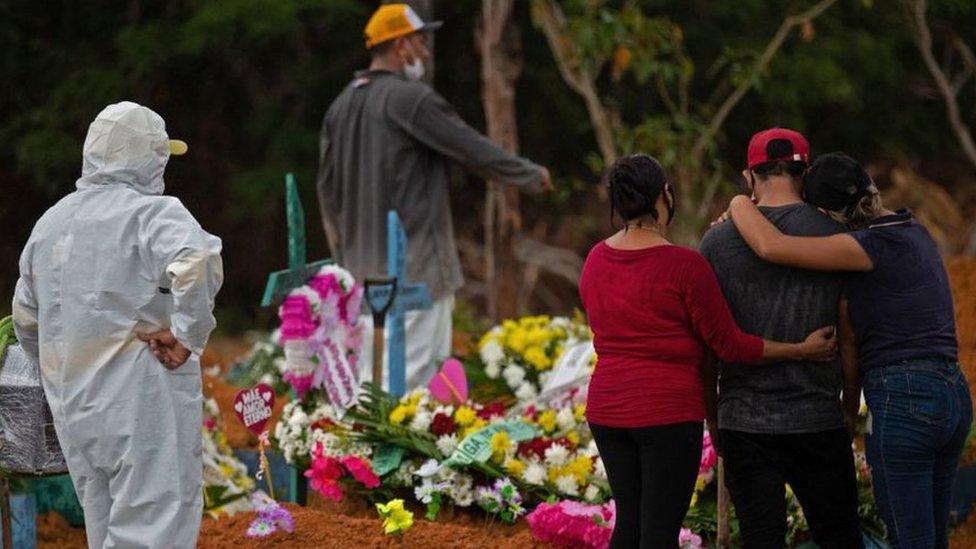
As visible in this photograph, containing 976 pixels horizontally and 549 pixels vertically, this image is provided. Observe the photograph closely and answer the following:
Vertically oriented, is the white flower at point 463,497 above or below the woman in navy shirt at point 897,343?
below

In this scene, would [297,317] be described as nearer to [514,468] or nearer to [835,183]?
[514,468]

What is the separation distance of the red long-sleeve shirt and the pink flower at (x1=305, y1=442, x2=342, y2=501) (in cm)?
172

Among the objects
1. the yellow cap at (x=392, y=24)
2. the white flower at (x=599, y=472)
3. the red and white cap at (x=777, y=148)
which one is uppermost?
the yellow cap at (x=392, y=24)

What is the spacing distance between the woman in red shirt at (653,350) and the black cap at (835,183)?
35 cm

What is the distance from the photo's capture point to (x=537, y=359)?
781 cm

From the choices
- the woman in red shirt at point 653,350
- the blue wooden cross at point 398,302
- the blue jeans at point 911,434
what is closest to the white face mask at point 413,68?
the blue wooden cross at point 398,302

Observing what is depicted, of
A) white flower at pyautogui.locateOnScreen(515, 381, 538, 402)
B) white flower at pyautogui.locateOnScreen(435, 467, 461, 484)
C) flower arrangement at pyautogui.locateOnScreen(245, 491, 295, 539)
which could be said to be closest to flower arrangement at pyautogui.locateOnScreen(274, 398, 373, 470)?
white flower at pyautogui.locateOnScreen(435, 467, 461, 484)

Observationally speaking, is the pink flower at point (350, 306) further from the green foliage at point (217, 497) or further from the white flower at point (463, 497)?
the white flower at point (463, 497)

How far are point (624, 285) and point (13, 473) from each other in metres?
1.94

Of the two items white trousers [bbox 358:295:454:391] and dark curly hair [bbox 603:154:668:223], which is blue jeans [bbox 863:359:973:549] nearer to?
dark curly hair [bbox 603:154:668:223]

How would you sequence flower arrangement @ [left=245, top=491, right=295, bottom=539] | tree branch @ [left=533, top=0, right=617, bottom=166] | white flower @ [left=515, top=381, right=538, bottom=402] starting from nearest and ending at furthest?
flower arrangement @ [left=245, top=491, right=295, bottom=539], white flower @ [left=515, top=381, right=538, bottom=402], tree branch @ [left=533, top=0, right=617, bottom=166]

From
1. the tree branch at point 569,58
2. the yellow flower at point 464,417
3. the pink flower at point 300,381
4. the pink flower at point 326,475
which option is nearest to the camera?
the pink flower at point 326,475

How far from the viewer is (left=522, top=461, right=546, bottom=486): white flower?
19.6 feet

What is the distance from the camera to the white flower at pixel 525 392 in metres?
7.58
